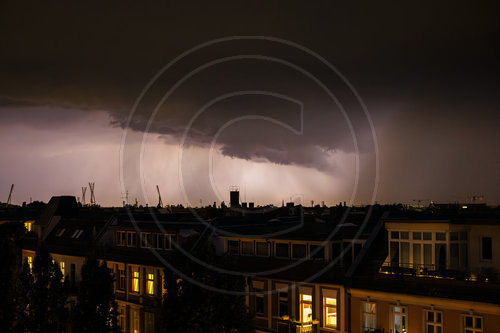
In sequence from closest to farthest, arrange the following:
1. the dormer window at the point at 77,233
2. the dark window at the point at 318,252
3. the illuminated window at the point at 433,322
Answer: the illuminated window at the point at 433,322 → the dark window at the point at 318,252 → the dormer window at the point at 77,233

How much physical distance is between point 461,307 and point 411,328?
12.8 feet

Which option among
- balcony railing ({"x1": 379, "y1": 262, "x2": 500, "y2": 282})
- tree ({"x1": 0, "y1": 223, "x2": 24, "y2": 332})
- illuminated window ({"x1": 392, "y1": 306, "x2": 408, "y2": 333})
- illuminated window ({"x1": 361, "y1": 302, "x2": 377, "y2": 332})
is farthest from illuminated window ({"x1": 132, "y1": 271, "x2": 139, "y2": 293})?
illuminated window ({"x1": 392, "y1": 306, "x2": 408, "y2": 333})

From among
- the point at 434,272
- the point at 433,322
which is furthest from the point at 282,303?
the point at 434,272

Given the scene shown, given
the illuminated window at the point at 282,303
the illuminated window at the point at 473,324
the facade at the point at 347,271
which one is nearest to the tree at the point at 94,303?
the facade at the point at 347,271

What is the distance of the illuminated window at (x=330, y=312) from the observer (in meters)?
39.5

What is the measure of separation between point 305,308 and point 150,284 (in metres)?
21.5

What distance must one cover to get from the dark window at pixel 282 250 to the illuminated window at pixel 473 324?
54.5 feet

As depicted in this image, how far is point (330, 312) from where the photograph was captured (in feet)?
131

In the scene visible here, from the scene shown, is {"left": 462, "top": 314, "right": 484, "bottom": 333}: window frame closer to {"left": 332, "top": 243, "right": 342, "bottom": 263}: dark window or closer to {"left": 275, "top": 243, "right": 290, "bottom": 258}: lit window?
{"left": 332, "top": 243, "right": 342, "bottom": 263}: dark window

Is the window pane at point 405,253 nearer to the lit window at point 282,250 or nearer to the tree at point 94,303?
the lit window at point 282,250

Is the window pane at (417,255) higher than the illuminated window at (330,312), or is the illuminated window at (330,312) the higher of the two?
the window pane at (417,255)

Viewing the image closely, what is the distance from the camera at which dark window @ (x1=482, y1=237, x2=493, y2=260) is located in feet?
112

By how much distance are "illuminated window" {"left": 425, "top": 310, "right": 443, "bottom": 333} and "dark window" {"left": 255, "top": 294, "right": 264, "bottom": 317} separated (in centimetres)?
1541

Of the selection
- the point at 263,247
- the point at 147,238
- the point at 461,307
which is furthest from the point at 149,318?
the point at 461,307
